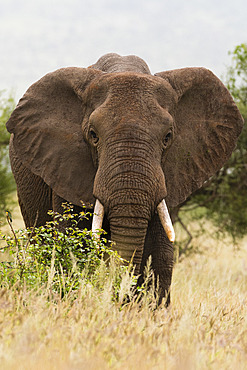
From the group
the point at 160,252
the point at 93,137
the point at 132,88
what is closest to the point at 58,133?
the point at 93,137

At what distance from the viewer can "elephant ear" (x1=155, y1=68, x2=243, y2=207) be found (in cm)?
713

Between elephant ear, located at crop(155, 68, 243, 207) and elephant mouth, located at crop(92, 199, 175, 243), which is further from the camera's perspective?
elephant ear, located at crop(155, 68, 243, 207)

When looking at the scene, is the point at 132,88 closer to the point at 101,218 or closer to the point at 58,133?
the point at 58,133

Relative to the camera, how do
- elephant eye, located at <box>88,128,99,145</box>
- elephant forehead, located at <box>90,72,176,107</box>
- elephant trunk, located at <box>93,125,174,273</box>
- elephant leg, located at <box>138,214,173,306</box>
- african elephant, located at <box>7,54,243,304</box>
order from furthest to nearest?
elephant leg, located at <box>138,214,173,306</box>
elephant eye, located at <box>88,128,99,145</box>
elephant forehead, located at <box>90,72,176,107</box>
african elephant, located at <box>7,54,243,304</box>
elephant trunk, located at <box>93,125,174,273</box>

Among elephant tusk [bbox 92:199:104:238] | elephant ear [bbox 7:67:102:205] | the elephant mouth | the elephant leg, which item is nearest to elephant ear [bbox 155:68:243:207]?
the elephant leg

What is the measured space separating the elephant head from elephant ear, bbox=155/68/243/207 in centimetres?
1

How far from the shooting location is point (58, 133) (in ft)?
23.4

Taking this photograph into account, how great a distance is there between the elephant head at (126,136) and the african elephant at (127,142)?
0.03ft

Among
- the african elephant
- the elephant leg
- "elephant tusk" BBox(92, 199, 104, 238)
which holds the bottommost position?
the elephant leg

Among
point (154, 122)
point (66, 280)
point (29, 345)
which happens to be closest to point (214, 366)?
point (29, 345)

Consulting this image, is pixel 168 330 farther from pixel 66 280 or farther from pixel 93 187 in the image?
pixel 93 187

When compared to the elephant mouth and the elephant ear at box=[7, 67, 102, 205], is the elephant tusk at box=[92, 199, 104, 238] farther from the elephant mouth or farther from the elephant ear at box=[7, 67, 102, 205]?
the elephant ear at box=[7, 67, 102, 205]

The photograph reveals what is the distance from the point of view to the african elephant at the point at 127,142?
19.8 feet

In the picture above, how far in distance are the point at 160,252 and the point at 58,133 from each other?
1.78 m
